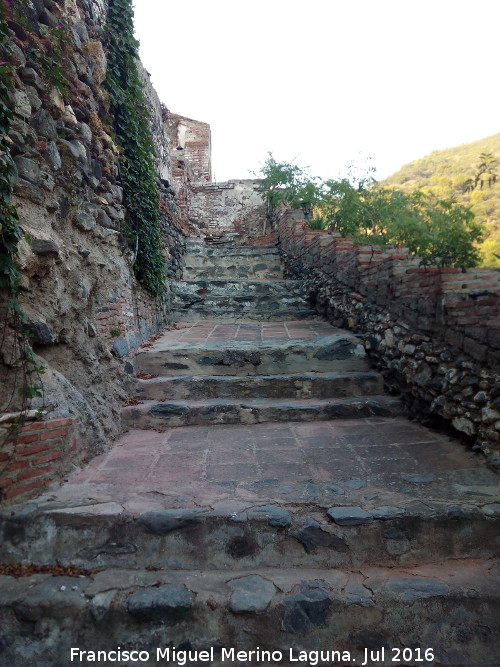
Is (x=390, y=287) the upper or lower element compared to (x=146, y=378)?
upper

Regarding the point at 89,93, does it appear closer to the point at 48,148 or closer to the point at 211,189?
the point at 48,148

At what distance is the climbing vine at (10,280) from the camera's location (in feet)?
6.07

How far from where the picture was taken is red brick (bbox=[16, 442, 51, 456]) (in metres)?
1.89

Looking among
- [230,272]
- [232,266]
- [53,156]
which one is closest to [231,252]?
[232,266]

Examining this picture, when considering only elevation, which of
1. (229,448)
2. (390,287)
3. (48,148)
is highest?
(48,148)

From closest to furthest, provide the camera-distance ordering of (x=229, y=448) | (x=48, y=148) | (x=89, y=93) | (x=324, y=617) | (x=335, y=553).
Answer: (x=324, y=617) → (x=335, y=553) → (x=48, y=148) → (x=229, y=448) → (x=89, y=93)

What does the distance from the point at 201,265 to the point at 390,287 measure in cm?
433

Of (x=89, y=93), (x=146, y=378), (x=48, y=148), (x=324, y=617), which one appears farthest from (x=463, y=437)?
(x=89, y=93)

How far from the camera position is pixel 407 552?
1.78 meters

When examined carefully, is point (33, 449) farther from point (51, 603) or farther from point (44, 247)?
point (44, 247)

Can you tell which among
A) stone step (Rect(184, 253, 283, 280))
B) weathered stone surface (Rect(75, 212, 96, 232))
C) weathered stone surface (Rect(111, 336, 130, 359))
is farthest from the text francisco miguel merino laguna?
stone step (Rect(184, 253, 283, 280))

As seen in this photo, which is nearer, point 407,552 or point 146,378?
point 407,552

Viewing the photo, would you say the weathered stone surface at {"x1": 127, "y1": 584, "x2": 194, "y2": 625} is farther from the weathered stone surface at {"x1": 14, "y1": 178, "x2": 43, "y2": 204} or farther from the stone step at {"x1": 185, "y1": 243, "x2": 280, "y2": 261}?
the stone step at {"x1": 185, "y1": 243, "x2": 280, "y2": 261}

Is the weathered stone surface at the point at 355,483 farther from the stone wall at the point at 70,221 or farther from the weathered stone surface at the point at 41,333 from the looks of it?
the weathered stone surface at the point at 41,333
